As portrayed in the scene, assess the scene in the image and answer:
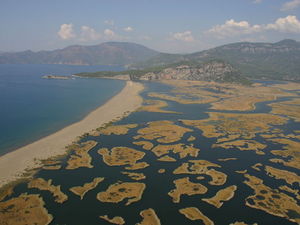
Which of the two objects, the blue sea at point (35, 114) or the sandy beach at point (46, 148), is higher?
the blue sea at point (35, 114)

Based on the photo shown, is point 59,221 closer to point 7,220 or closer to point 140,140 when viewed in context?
point 7,220

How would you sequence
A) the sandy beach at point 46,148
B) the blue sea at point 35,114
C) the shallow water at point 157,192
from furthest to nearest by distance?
the blue sea at point 35,114 < the sandy beach at point 46,148 < the shallow water at point 157,192

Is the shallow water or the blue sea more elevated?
the blue sea

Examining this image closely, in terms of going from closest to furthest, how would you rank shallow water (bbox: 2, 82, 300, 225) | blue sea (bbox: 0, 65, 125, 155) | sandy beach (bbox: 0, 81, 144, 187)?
shallow water (bbox: 2, 82, 300, 225), sandy beach (bbox: 0, 81, 144, 187), blue sea (bbox: 0, 65, 125, 155)

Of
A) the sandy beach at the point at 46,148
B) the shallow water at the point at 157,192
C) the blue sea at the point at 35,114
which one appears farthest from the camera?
the blue sea at the point at 35,114

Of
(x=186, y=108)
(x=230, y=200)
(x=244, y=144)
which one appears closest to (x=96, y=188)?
(x=230, y=200)

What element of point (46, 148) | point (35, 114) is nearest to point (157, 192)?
point (46, 148)

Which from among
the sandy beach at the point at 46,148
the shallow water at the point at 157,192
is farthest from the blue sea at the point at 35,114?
the shallow water at the point at 157,192

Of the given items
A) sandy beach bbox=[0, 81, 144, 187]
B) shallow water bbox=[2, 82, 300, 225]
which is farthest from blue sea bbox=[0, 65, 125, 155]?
shallow water bbox=[2, 82, 300, 225]

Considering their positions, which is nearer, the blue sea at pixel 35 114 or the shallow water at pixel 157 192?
the shallow water at pixel 157 192

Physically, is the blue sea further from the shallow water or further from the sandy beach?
the shallow water

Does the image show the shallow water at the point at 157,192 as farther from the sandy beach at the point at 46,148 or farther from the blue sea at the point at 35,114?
the blue sea at the point at 35,114
